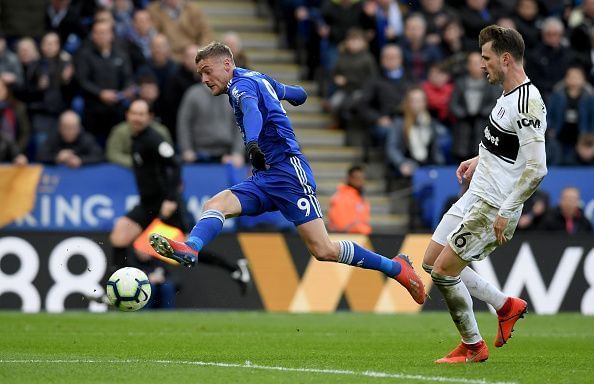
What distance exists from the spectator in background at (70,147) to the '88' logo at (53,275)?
63.1 inches

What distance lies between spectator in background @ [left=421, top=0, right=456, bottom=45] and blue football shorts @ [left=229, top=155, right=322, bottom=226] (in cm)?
1203

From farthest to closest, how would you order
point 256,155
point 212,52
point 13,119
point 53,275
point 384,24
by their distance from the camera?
point 384,24
point 13,119
point 53,275
point 212,52
point 256,155

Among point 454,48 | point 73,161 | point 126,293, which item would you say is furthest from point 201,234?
point 454,48

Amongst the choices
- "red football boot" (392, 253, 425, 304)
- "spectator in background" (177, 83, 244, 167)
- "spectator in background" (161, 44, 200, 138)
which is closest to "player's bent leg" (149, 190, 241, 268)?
"red football boot" (392, 253, 425, 304)

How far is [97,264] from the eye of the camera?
1650 centimetres

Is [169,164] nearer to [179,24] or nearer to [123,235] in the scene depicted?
[123,235]

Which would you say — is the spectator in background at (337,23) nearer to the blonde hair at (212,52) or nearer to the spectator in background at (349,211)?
the spectator in background at (349,211)

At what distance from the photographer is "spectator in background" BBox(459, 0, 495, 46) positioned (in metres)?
22.5

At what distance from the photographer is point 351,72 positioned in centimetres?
2092

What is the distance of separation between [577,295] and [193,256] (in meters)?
8.94

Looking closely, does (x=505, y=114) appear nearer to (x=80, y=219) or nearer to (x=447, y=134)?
(x=80, y=219)

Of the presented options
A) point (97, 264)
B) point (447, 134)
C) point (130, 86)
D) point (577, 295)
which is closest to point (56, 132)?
point (130, 86)

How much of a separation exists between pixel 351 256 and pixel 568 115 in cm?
1038

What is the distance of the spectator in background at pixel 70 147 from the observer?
58.1ft
